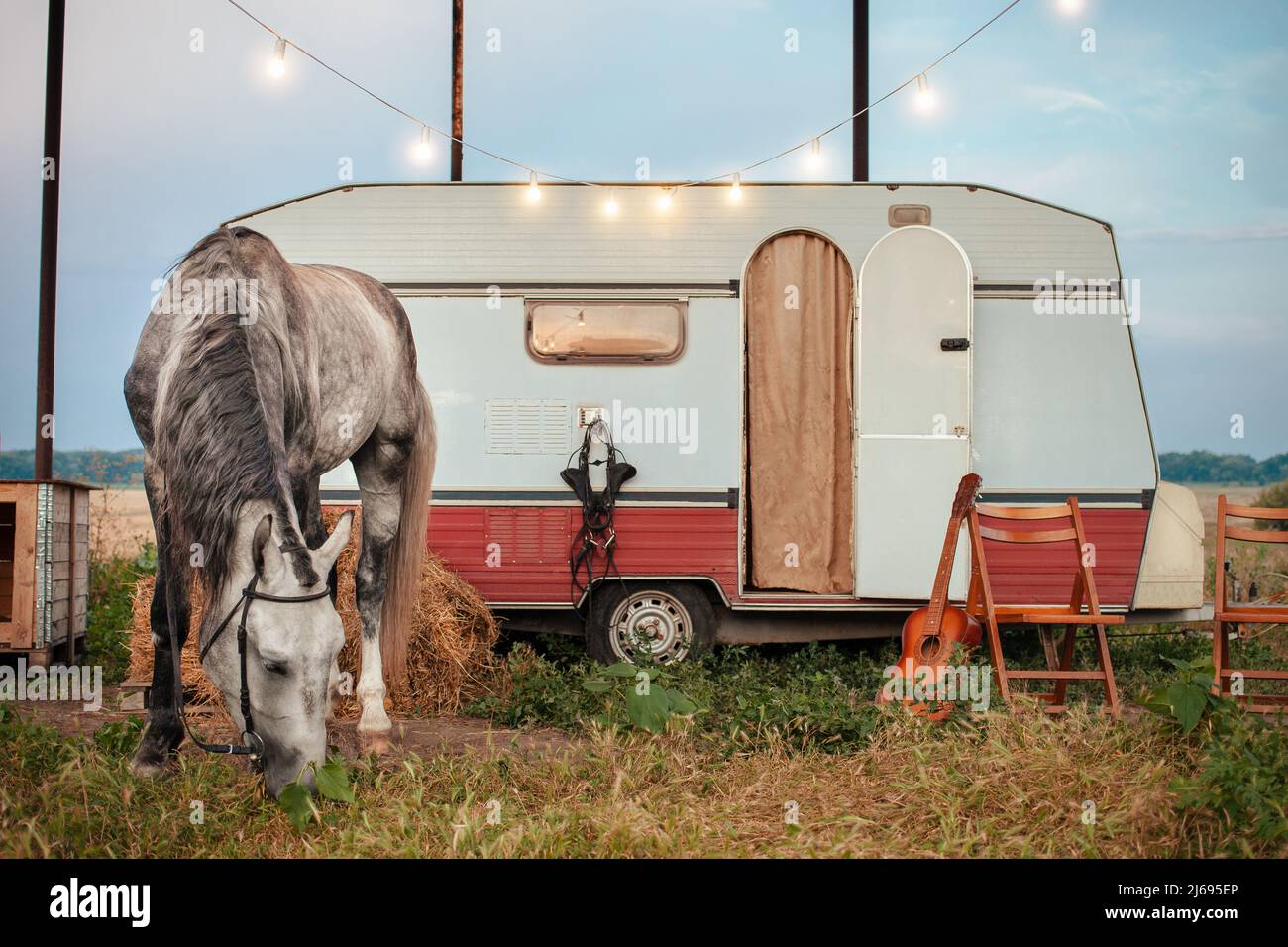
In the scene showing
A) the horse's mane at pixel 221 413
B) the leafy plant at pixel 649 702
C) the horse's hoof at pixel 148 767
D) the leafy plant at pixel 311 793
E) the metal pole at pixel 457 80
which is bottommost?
the horse's hoof at pixel 148 767

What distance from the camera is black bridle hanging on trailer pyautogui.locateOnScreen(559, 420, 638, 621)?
22.3 ft

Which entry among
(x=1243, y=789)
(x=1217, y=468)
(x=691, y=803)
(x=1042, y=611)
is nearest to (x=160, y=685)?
(x=691, y=803)

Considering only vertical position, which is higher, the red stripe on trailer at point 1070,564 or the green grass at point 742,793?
the red stripe on trailer at point 1070,564

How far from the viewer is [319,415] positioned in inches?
190

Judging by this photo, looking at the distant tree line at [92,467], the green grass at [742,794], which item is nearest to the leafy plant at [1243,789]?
the green grass at [742,794]

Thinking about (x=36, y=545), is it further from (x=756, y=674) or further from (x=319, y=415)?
(x=756, y=674)

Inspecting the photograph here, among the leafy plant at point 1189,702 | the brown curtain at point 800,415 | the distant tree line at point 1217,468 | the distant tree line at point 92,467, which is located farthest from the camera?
the distant tree line at point 1217,468

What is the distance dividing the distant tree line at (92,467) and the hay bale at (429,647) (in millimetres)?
5387

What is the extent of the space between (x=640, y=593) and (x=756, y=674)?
0.91 metres

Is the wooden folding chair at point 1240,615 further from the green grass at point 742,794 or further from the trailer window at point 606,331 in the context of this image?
the trailer window at point 606,331

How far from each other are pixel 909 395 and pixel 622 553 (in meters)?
2.01

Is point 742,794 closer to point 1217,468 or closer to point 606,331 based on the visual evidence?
point 606,331

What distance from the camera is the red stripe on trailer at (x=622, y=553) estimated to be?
6.87m

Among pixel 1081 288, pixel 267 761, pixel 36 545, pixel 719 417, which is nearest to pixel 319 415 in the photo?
pixel 267 761
